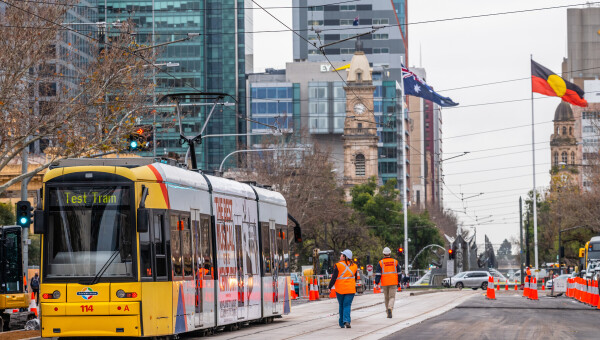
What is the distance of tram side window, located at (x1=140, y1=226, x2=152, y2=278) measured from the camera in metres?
17.8

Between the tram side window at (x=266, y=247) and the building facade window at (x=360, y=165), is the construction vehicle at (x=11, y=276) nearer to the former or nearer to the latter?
the tram side window at (x=266, y=247)

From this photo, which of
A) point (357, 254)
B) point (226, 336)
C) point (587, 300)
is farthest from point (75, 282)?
point (357, 254)

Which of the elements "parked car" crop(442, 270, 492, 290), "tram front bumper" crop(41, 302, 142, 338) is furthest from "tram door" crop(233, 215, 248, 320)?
"parked car" crop(442, 270, 492, 290)

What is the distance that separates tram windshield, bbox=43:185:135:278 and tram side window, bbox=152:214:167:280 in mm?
510

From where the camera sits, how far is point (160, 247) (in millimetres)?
18344

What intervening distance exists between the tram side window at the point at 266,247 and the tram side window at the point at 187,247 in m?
5.00

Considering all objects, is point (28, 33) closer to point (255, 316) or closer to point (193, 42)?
point (255, 316)

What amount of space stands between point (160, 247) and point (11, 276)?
41.2 feet

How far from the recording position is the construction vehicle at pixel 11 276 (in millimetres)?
28422

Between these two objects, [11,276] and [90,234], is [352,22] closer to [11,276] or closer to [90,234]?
[11,276]

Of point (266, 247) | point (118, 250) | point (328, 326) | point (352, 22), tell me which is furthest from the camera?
point (352, 22)

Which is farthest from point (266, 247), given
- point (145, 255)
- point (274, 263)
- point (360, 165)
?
point (360, 165)

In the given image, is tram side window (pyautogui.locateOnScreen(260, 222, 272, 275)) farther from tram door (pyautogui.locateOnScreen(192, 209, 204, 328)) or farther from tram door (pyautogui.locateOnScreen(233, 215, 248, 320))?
tram door (pyautogui.locateOnScreen(192, 209, 204, 328))

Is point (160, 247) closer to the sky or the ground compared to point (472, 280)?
closer to the sky
